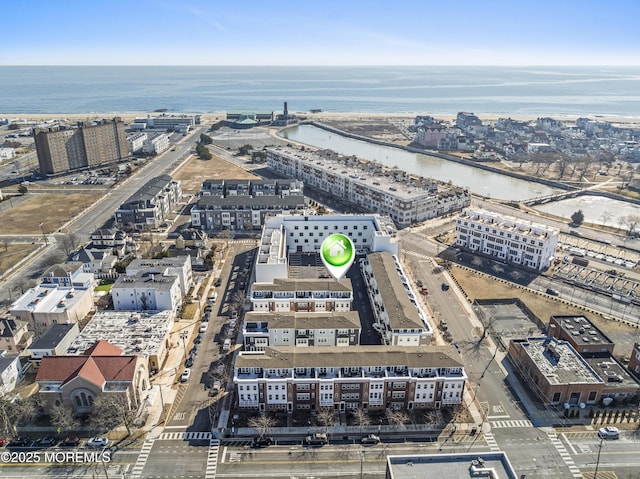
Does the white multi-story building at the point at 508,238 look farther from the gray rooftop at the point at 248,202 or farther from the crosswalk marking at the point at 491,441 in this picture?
the crosswalk marking at the point at 491,441

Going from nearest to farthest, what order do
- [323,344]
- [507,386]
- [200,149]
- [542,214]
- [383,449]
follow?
[383,449] → [507,386] → [323,344] → [542,214] → [200,149]

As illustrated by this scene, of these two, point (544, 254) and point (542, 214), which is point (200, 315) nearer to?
point (544, 254)

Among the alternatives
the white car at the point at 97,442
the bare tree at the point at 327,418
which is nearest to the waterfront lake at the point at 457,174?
the bare tree at the point at 327,418

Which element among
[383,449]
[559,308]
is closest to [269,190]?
[559,308]

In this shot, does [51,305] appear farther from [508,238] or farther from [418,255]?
[508,238]

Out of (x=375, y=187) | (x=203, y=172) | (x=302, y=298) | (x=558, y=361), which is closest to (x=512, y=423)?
(x=558, y=361)

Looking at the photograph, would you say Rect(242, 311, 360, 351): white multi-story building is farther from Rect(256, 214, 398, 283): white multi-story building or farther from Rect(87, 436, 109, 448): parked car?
Rect(256, 214, 398, 283): white multi-story building

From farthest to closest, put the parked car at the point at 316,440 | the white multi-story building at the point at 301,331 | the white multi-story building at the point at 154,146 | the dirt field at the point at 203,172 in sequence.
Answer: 1. the white multi-story building at the point at 154,146
2. the dirt field at the point at 203,172
3. the white multi-story building at the point at 301,331
4. the parked car at the point at 316,440
